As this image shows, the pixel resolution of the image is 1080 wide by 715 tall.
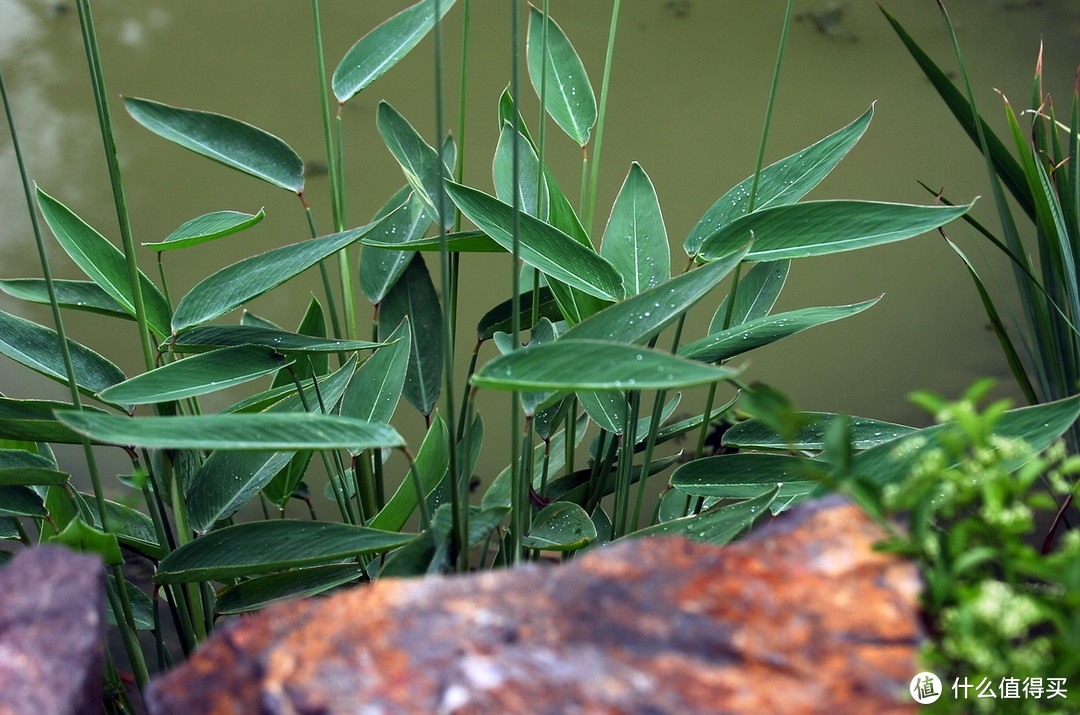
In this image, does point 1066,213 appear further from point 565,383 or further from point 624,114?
point 624,114

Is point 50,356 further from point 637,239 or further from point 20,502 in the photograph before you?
point 637,239

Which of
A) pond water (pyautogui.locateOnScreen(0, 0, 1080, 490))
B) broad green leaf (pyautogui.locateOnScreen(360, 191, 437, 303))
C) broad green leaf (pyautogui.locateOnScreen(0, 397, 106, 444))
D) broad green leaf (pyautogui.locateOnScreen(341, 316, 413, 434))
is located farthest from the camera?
pond water (pyautogui.locateOnScreen(0, 0, 1080, 490))

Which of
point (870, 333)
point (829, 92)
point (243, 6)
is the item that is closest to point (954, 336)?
point (870, 333)

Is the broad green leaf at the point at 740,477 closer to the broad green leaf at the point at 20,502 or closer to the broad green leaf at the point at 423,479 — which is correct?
the broad green leaf at the point at 423,479

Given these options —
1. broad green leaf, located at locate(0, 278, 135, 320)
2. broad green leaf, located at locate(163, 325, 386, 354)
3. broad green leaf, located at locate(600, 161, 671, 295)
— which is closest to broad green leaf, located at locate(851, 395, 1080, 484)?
broad green leaf, located at locate(600, 161, 671, 295)

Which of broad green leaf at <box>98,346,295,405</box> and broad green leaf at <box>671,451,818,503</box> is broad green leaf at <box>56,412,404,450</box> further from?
broad green leaf at <box>671,451,818,503</box>
